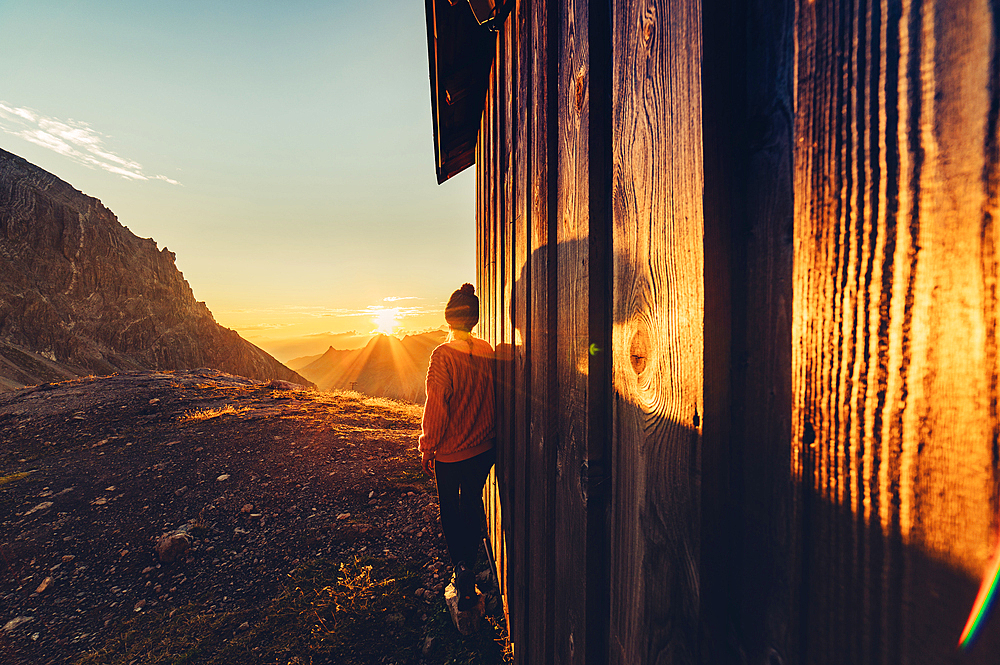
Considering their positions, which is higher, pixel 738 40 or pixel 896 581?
pixel 738 40

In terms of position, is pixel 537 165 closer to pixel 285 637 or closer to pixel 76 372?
pixel 285 637

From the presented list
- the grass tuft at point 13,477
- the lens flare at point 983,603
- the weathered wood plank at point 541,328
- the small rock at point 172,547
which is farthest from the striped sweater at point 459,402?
the grass tuft at point 13,477

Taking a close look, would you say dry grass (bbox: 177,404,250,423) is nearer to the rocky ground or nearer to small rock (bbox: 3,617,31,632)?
the rocky ground

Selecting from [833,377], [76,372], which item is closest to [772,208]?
[833,377]

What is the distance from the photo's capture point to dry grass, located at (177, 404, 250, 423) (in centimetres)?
761

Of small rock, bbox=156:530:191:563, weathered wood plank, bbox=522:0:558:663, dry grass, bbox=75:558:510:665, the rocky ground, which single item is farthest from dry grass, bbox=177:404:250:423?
weathered wood plank, bbox=522:0:558:663

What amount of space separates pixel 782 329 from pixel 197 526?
17.2 feet

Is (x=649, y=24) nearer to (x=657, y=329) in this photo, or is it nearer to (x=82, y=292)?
(x=657, y=329)

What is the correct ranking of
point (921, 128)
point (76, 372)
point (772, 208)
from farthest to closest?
point (76, 372) < point (772, 208) < point (921, 128)

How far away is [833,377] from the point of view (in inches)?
17.5

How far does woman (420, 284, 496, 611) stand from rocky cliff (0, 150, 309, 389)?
40.8 m

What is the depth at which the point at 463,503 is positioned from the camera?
8.86 feet

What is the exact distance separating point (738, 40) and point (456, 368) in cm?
213

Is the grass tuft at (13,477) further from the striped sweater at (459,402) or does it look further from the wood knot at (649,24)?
the wood knot at (649,24)
